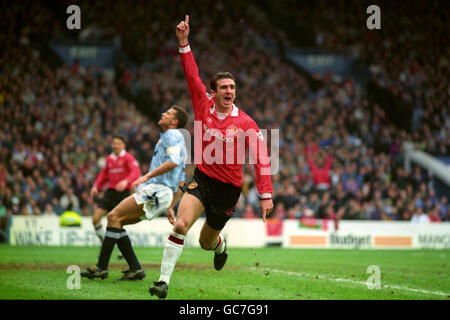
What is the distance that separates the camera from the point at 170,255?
7449mm

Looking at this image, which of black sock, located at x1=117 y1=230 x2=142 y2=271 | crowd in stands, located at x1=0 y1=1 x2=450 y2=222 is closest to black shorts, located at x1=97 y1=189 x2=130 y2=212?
black sock, located at x1=117 y1=230 x2=142 y2=271

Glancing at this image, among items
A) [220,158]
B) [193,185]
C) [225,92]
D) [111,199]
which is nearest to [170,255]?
[193,185]

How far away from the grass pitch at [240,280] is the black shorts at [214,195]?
1.02 metres

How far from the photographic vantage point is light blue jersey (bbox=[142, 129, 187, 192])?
9.12 meters

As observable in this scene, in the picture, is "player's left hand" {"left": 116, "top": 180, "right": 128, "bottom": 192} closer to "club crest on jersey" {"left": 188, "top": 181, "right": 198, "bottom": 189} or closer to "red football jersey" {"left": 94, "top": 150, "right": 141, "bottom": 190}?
"red football jersey" {"left": 94, "top": 150, "right": 141, "bottom": 190}

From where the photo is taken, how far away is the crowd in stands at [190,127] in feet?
68.8

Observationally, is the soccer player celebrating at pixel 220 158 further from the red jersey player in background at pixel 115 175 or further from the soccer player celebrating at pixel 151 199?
the red jersey player in background at pixel 115 175

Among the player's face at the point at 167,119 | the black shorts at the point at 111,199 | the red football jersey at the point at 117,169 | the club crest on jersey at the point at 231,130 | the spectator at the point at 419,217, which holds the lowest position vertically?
the spectator at the point at 419,217

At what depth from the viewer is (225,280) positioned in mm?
9375

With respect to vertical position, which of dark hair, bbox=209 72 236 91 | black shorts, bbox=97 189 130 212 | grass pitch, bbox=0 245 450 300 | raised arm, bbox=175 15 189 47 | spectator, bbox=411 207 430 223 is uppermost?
raised arm, bbox=175 15 189 47

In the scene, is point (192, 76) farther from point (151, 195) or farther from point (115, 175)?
point (115, 175)

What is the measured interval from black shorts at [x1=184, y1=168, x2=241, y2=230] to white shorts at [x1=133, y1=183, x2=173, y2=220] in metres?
1.24

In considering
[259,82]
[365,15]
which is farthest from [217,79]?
[365,15]

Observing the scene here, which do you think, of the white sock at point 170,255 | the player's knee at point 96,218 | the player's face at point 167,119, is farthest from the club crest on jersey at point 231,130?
the player's knee at point 96,218
